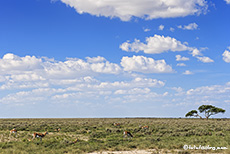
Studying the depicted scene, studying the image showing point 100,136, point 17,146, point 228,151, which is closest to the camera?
point 228,151

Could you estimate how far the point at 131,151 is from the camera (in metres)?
17.5

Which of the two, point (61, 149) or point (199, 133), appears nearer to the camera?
point (61, 149)

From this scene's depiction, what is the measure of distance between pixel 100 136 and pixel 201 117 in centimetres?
6941

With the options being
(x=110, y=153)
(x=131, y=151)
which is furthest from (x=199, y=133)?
(x=110, y=153)

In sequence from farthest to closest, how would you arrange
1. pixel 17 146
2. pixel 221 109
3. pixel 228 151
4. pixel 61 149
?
pixel 221 109 → pixel 17 146 → pixel 61 149 → pixel 228 151

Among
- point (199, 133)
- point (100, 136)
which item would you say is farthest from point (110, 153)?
point (199, 133)

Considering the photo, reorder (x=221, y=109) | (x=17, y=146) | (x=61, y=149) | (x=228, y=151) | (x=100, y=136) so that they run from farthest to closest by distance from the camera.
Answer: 1. (x=221, y=109)
2. (x=100, y=136)
3. (x=17, y=146)
4. (x=61, y=149)
5. (x=228, y=151)

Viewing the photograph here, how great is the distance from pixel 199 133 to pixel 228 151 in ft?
33.8

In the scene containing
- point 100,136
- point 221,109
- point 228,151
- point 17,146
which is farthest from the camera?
point 221,109

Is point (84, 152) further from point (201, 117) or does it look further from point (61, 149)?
point (201, 117)

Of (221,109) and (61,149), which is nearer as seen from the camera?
(61,149)

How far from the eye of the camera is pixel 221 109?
84.4 meters

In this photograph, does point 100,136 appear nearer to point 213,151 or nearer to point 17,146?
point 17,146

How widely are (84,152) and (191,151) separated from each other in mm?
7677
